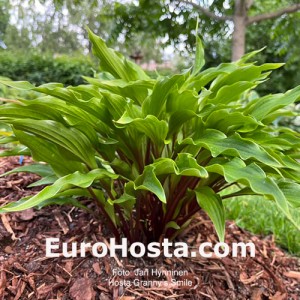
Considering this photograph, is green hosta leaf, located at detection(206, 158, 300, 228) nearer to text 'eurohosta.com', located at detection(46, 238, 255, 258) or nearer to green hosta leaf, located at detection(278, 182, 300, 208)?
green hosta leaf, located at detection(278, 182, 300, 208)

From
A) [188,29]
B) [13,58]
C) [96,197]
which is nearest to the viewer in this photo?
[96,197]

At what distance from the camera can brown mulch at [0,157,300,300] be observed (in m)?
1.43

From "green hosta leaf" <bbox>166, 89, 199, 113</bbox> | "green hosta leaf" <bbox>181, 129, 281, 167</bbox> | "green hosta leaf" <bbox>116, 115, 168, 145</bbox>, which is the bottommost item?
"green hosta leaf" <bbox>181, 129, 281, 167</bbox>

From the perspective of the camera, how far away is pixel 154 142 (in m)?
1.43

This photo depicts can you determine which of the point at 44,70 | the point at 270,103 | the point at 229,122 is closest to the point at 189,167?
the point at 229,122

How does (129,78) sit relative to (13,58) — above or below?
below

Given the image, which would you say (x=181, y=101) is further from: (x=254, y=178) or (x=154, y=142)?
(x=254, y=178)

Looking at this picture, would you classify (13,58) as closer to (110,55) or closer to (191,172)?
(110,55)

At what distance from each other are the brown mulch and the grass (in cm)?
46

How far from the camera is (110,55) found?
162cm

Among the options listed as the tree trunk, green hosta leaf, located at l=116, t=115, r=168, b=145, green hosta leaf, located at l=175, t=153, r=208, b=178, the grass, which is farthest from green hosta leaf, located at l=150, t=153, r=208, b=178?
the tree trunk

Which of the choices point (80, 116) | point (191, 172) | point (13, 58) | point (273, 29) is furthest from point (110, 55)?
point (13, 58)

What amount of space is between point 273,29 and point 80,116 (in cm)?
679

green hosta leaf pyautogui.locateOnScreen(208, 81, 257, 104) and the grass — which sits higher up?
green hosta leaf pyautogui.locateOnScreen(208, 81, 257, 104)
